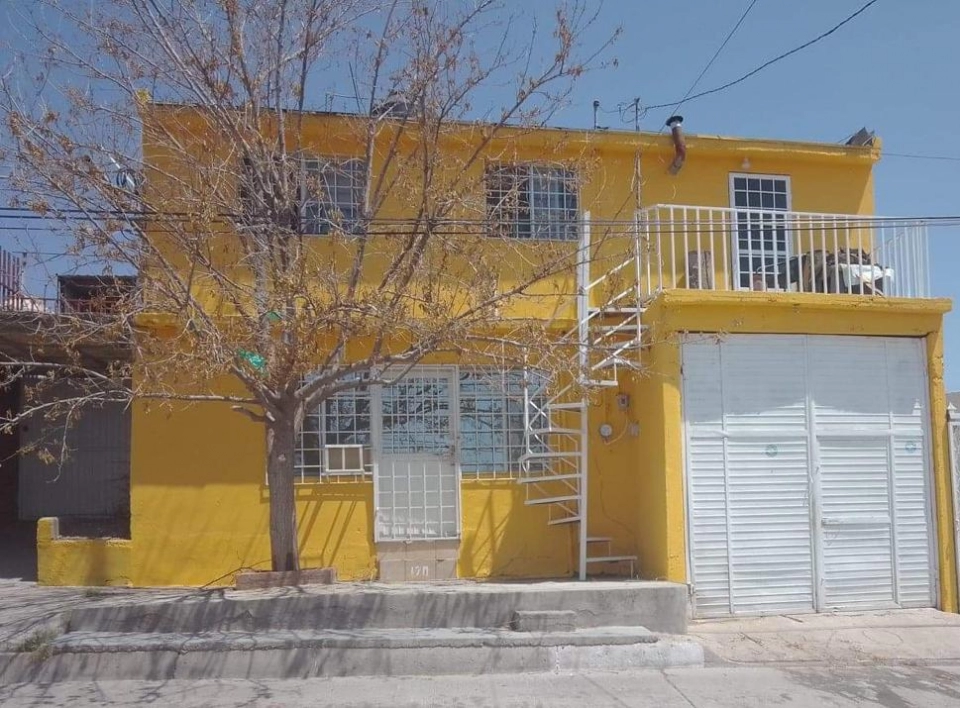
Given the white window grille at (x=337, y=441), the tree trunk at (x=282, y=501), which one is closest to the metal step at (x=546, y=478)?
the white window grille at (x=337, y=441)

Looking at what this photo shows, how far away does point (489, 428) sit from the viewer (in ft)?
32.9

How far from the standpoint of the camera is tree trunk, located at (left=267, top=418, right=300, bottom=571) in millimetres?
8016

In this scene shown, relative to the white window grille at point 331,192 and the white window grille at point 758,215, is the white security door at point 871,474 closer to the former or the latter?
the white window grille at point 758,215

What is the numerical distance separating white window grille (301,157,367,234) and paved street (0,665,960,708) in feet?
13.4

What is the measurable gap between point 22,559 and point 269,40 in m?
7.44

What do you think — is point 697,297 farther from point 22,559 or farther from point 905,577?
point 22,559

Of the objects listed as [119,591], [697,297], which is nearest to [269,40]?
[697,297]

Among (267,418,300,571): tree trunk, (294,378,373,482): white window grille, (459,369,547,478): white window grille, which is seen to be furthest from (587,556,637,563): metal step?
(267,418,300,571): tree trunk

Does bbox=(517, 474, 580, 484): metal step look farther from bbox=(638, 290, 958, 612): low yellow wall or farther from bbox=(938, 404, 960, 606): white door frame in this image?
bbox=(938, 404, 960, 606): white door frame

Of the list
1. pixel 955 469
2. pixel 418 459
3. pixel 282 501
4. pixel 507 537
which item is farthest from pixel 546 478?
pixel 955 469

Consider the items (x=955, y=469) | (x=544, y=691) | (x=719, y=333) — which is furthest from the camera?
(x=955, y=469)

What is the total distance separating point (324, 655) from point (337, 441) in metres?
3.04

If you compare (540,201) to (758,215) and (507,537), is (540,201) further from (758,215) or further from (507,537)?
(507,537)

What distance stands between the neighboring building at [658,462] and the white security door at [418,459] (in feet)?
0.09
